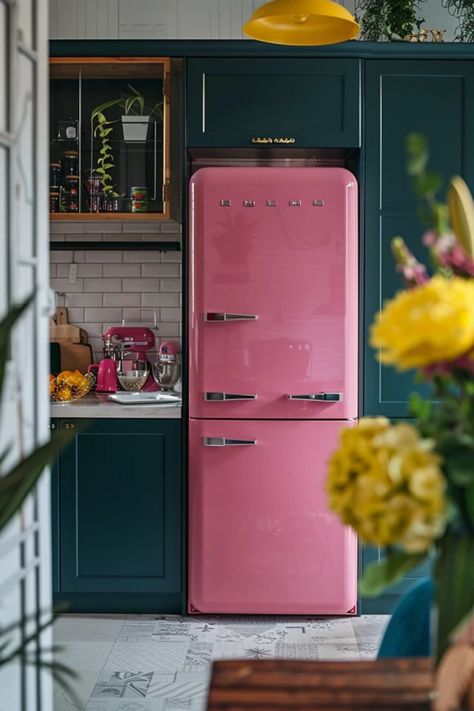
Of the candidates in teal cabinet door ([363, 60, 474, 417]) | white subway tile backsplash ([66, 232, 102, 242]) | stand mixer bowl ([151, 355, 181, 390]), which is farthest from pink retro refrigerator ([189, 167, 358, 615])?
white subway tile backsplash ([66, 232, 102, 242])

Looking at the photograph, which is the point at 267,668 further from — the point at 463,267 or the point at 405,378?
the point at 405,378

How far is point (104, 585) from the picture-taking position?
3771mm

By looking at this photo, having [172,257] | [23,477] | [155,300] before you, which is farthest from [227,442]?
[23,477]

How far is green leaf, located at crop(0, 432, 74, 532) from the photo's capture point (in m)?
1.36

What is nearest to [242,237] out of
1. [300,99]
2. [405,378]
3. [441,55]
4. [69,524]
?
[300,99]

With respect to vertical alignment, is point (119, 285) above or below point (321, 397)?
above

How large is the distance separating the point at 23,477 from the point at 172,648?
7.40 ft

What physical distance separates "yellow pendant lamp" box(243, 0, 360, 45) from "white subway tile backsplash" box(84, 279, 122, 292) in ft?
6.17

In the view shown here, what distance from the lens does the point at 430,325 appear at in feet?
2.65

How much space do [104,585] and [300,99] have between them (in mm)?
2176

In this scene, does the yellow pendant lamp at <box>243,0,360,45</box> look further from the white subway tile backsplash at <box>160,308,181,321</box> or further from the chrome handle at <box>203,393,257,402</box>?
the white subway tile backsplash at <box>160,308,181,321</box>

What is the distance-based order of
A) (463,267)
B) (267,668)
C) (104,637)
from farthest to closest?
1. (104,637)
2. (267,668)
3. (463,267)

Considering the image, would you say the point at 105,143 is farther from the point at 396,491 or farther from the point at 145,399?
the point at 396,491

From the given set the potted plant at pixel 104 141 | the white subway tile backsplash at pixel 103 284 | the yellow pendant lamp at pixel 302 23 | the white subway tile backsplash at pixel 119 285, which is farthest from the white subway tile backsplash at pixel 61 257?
the yellow pendant lamp at pixel 302 23
